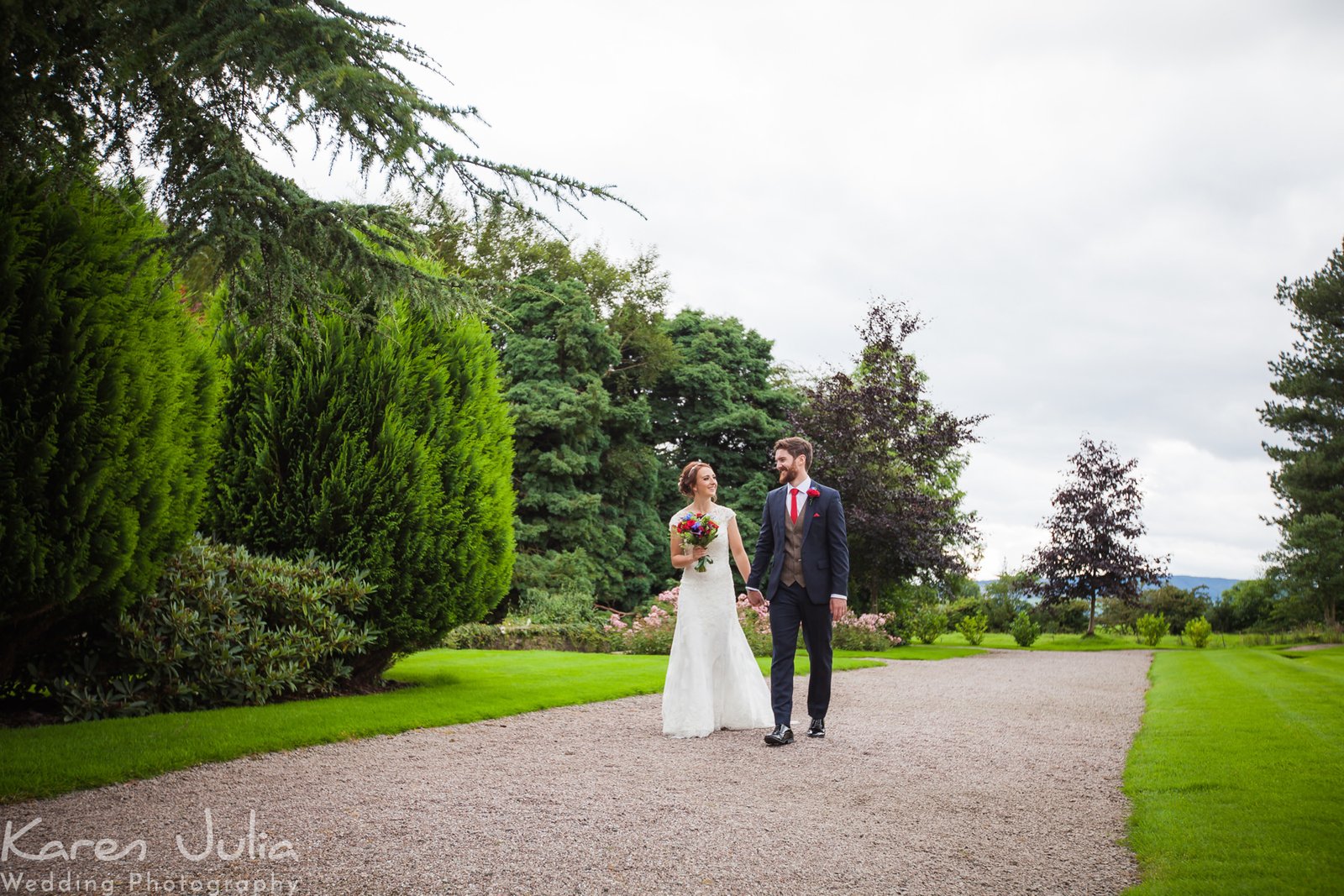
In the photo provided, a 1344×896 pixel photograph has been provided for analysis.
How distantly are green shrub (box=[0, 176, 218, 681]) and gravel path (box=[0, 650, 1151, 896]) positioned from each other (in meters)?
1.83

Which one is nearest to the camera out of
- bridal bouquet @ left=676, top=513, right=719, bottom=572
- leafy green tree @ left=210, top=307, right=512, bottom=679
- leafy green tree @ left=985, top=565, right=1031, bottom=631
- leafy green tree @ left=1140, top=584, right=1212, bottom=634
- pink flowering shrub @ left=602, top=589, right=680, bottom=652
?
bridal bouquet @ left=676, top=513, right=719, bottom=572

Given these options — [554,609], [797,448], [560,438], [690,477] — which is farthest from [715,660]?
[560,438]

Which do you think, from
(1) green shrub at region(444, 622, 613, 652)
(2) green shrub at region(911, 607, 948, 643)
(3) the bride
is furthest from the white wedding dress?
(2) green shrub at region(911, 607, 948, 643)

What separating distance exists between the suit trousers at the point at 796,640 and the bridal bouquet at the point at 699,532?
0.71 meters

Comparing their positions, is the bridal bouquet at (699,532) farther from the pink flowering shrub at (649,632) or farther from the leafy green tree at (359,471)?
the pink flowering shrub at (649,632)

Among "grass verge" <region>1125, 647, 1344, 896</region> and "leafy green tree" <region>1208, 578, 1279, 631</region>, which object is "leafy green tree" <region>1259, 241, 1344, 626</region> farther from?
"grass verge" <region>1125, 647, 1344, 896</region>

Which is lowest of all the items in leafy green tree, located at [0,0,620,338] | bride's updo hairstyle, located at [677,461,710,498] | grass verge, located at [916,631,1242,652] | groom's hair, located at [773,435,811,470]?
grass verge, located at [916,631,1242,652]

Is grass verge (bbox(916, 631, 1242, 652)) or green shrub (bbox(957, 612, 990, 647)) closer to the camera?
grass verge (bbox(916, 631, 1242, 652))

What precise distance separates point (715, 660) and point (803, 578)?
1.09 metres

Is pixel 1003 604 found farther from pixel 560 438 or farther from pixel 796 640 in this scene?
pixel 796 640

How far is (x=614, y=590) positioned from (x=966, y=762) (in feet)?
60.5

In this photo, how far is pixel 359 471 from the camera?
804 centimetres

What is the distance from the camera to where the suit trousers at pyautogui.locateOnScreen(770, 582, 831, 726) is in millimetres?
6527

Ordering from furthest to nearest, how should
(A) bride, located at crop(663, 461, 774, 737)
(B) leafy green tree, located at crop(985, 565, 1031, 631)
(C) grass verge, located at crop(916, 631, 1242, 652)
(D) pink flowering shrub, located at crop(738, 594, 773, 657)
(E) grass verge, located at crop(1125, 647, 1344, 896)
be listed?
(B) leafy green tree, located at crop(985, 565, 1031, 631), (C) grass verge, located at crop(916, 631, 1242, 652), (D) pink flowering shrub, located at crop(738, 594, 773, 657), (A) bride, located at crop(663, 461, 774, 737), (E) grass verge, located at crop(1125, 647, 1344, 896)
